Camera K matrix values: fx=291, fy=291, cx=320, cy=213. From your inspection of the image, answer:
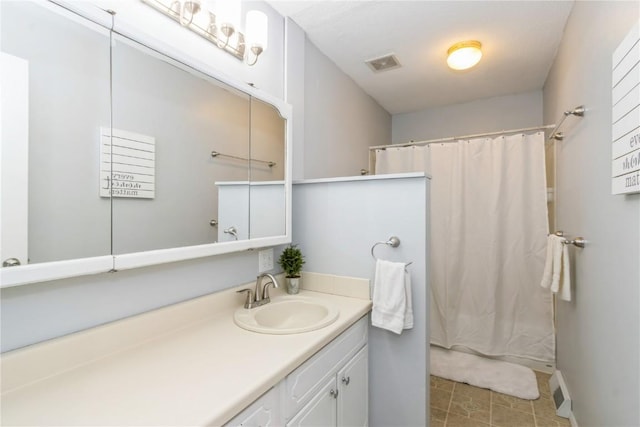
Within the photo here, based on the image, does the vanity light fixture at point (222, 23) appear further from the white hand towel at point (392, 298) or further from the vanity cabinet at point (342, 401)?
the vanity cabinet at point (342, 401)

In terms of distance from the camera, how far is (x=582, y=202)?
1.54 meters

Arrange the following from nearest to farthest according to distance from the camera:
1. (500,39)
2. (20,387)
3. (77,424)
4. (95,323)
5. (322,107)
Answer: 1. (77,424)
2. (20,387)
3. (95,323)
4. (500,39)
5. (322,107)

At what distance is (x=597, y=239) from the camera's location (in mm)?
1316

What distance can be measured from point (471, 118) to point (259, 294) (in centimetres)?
284

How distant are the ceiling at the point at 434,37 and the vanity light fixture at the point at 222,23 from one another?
42 cm

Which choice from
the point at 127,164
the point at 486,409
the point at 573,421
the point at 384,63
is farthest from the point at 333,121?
the point at 573,421

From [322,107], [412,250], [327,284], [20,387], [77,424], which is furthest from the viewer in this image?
[322,107]

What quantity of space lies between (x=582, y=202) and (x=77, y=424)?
2.19 metres

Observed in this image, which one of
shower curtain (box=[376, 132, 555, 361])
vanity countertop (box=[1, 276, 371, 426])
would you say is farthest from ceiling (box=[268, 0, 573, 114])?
vanity countertop (box=[1, 276, 371, 426])

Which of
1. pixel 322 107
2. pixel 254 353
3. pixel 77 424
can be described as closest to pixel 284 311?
pixel 254 353

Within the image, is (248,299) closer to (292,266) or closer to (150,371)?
(292,266)

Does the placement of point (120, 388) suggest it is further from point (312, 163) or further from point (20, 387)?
point (312, 163)

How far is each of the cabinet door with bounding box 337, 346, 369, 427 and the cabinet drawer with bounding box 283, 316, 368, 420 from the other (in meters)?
0.05

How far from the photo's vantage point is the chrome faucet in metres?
1.40
